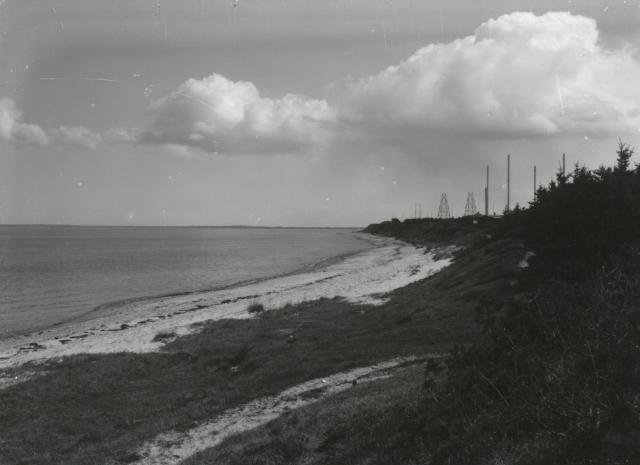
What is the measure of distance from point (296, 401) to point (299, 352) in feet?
14.6

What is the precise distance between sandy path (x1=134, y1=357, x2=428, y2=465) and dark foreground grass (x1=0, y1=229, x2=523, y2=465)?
14.9 inches

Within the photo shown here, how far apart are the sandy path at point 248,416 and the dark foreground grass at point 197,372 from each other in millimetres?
378

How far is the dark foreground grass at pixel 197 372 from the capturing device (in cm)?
1160

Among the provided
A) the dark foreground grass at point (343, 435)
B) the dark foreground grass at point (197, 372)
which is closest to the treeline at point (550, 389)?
the dark foreground grass at point (343, 435)

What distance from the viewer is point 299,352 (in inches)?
644

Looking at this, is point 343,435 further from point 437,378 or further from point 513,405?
point 513,405

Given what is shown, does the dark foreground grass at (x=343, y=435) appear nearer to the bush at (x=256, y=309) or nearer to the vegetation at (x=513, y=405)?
the vegetation at (x=513, y=405)

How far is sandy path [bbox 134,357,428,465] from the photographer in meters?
10.1

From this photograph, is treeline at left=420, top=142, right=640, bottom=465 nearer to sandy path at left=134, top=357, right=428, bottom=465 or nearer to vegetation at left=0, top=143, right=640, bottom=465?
vegetation at left=0, top=143, right=640, bottom=465

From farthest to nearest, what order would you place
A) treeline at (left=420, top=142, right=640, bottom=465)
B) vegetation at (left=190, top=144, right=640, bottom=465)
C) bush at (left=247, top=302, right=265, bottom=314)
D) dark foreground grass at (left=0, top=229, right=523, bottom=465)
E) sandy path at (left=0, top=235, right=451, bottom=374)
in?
bush at (left=247, top=302, right=265, bottom=314) → sandy path at (left=0, top=235, right=451, bottom=374) → dark foreground grass at (left=0, top=229, right=523, bottom=465) → vegetation at (left=190, top=144, right=640, bottom=465) → treeline at (left=420, top=142, right=640, bottom=465)

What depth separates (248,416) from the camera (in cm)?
1154

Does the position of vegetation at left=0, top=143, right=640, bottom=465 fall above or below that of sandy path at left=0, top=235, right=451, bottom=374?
above

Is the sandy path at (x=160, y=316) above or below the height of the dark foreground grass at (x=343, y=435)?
below

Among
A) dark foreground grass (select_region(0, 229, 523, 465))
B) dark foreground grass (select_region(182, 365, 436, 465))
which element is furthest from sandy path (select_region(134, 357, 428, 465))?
dark foreground grass (select_region(182, 365, 436, 465))
